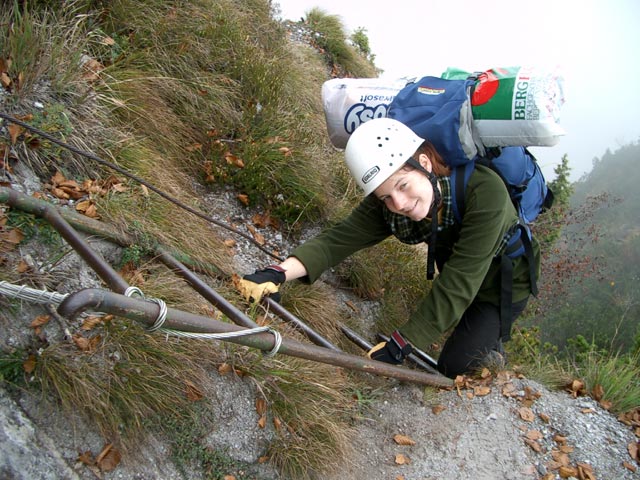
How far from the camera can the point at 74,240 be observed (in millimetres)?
2531

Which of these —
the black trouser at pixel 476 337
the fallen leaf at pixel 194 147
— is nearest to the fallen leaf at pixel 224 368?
the black trouser at pixel 476 337

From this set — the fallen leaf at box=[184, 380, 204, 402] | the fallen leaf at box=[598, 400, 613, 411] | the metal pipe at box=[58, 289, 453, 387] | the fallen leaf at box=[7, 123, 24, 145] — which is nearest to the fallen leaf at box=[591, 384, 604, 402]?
the fallen leaf at box=[598, 400, 613, 411]

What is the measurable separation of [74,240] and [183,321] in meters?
0.84

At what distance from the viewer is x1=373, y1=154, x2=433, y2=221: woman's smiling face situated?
10.8 feet

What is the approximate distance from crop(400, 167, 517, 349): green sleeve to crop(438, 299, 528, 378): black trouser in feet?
3.48

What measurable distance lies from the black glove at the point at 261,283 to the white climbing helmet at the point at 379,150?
93 cm

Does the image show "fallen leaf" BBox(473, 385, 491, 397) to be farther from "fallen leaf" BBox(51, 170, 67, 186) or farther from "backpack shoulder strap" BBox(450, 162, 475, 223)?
"fallen leaf" BBox(51, 170, 67, 186)

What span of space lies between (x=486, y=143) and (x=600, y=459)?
8.05 ft

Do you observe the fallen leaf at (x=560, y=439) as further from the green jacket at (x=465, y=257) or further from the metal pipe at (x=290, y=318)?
the metal pipe at (x=290, y=318)

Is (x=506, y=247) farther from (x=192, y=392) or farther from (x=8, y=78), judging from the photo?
(x=8, y=78)

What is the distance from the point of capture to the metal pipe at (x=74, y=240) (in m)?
2.32

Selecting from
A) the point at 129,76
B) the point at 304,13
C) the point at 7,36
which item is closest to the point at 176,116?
the point at 129,76

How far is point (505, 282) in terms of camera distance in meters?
4.21

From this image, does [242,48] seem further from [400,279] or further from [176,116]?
[400,279]
